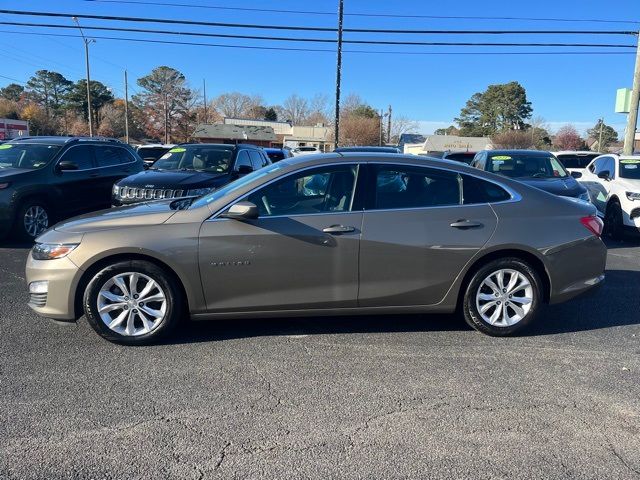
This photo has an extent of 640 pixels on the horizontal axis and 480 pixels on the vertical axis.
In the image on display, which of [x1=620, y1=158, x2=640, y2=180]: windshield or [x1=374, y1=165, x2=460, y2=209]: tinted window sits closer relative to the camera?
[x1=374, y1=165, x2=460, y2=209]: tinted window

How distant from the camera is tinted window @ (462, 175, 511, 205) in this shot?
4.55 meters

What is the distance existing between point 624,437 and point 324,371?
1965 millimetres

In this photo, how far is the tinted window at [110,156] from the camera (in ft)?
32.4

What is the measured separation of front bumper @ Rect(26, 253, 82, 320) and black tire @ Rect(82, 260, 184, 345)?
112 mm

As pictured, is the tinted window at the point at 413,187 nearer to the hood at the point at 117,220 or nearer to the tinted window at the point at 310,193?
the tinted window at the point at 310,193

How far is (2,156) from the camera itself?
888 centimetres

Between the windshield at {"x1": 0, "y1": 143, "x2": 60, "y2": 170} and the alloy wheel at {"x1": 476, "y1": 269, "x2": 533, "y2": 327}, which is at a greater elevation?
the windshield at {"x1": 0, "y1": 143, "x2": 60, "y2": 170}

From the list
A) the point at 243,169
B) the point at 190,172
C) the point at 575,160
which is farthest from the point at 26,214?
the point at 575,160

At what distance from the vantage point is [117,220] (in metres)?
4.25

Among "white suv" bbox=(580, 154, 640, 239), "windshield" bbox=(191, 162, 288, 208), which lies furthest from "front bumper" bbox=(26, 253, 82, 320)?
"white suv" bbox=(580, 154, 640, 239)

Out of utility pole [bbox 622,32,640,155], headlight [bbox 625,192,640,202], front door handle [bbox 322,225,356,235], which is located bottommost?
front door handle [bbox 322,225,356,235]

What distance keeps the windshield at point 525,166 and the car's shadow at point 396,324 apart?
446cm

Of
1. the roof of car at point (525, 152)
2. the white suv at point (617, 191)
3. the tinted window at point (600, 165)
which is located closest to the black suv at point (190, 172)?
the roof of car at point (525, 152)

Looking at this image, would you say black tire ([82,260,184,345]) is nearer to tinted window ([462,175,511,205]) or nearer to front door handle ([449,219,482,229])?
front door handle ([449,219,482,229])
